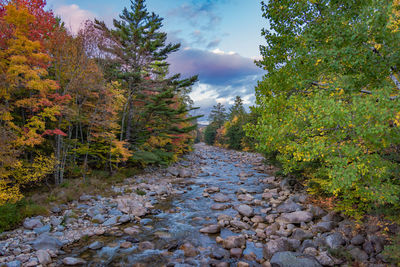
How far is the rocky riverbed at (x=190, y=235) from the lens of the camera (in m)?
6.50

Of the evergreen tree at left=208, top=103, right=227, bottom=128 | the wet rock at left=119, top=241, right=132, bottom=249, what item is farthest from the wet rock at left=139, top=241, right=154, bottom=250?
the evergreen tree at left=208, top=103, right=227, bottom=128

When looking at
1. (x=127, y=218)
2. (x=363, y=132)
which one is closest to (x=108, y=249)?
(x=127, y=218)

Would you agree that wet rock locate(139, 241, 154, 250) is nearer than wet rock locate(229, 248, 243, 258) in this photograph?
No

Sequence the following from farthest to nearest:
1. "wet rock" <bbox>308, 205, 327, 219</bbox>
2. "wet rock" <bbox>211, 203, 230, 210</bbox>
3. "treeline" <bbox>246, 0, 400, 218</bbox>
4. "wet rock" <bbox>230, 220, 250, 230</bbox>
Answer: "wet rock" <bbox>211, 203, 230, 210</bbox>, "wet rock" <bbox>308, 205, 327, 219</bbox>, "wet rock" <bbox>230, 220, 250, 230</bbox>, "treeline" <bbox>246, 0, 400, 218</bbox>

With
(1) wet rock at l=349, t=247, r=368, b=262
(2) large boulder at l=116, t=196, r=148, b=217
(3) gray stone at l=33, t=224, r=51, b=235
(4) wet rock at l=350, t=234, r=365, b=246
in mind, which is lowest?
→ (2) large boulder at l=116, t=196, r=148, b=217

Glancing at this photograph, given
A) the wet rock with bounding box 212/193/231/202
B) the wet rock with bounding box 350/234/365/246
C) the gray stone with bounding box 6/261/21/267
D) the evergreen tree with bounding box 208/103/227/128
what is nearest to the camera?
the gray stone with bounding box 6/261/21/267

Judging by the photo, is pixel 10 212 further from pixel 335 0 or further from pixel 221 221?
pixel 335 0

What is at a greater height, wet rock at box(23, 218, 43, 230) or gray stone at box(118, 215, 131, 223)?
wet rock at box(23, 218, 43, 230)

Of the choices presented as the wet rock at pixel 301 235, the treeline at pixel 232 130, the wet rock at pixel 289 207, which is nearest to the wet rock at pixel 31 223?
the wet rock at pixel 301 235

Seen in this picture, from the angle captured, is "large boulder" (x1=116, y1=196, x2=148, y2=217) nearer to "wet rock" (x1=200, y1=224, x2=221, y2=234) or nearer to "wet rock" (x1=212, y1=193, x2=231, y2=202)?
"wet rock" (x1=200, y1=224, x2=221, y2=234)

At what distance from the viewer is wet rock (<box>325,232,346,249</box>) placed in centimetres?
677

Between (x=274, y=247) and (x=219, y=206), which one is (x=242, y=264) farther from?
(x=219, y=206)

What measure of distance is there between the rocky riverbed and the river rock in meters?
0.04

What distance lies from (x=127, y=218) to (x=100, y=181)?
6.11m
